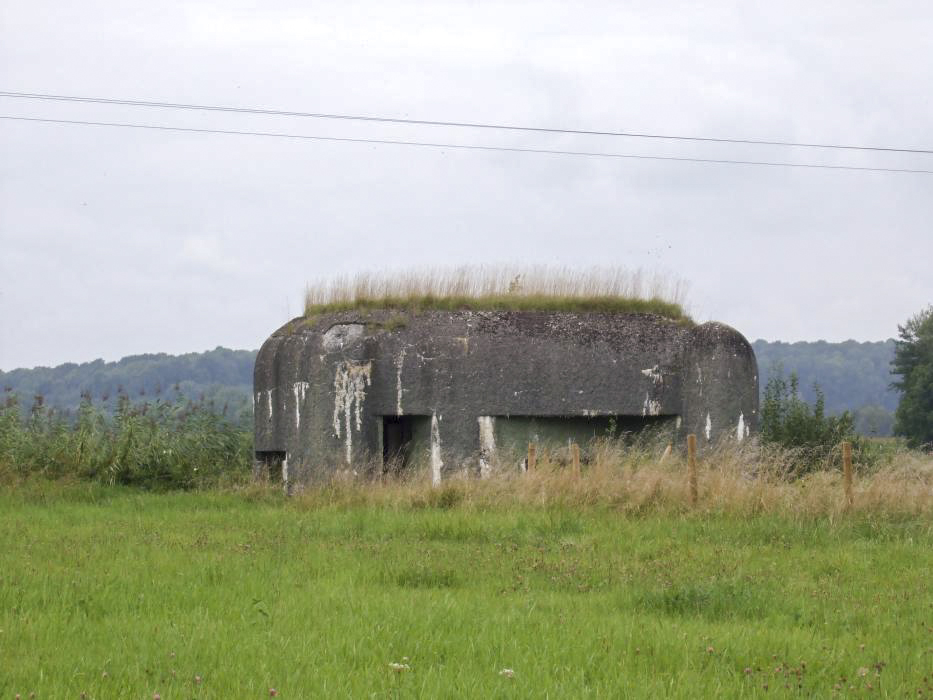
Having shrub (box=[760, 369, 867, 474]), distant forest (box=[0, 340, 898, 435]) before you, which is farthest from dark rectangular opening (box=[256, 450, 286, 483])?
distant forest (box=[0, 340, 898, 435])

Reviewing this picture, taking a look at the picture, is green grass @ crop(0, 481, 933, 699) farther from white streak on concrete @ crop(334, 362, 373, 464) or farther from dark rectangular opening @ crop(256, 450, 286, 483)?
dark rectangular opening @ crop(256, 450, 286, 483)

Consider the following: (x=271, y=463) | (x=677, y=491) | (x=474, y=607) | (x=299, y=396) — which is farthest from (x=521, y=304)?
(x=474, y=607)

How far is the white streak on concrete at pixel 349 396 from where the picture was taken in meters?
14.9

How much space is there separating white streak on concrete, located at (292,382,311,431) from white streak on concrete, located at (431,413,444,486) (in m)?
1.90

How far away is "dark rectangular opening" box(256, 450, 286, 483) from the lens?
1611cm

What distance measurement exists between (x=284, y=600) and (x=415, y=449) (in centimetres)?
852

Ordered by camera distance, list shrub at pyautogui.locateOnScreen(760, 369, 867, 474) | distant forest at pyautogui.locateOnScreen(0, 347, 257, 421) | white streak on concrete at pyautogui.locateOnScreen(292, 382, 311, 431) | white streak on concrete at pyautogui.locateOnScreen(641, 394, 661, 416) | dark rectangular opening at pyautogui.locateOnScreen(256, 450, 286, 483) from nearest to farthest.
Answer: white streak on concrete at pyautogui.locateOnScreen(641, 394, 661, 416), white streak on concrete at pyautogui.locateOnScreen(292, 382, 311, 431), dark rectangular opening at pyautogui.locateOnScreen(256, 450, 286, 483), shrub at pyautogui.locateOnScreen(760, 369, 867, 474), distant forest at pyautogui.locateOnScreen(0, 347, 257, 421)

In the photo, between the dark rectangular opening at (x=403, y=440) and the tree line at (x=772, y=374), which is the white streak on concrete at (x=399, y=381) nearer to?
the dark rectangular opening at (x=403, y=440)

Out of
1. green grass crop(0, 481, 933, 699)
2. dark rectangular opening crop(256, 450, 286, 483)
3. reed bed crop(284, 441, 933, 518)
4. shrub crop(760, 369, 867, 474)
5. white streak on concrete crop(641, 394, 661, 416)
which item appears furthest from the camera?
shrub crop(760, 369, 867, 474)

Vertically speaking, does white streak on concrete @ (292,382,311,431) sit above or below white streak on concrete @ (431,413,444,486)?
above

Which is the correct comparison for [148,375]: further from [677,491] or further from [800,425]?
[677,491]

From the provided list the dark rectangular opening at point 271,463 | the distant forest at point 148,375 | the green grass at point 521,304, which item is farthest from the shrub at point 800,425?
the distant forest at point 148,375

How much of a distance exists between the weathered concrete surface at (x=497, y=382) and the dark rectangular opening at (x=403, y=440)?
0.05 m

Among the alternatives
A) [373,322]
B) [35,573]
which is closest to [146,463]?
[373,322]
